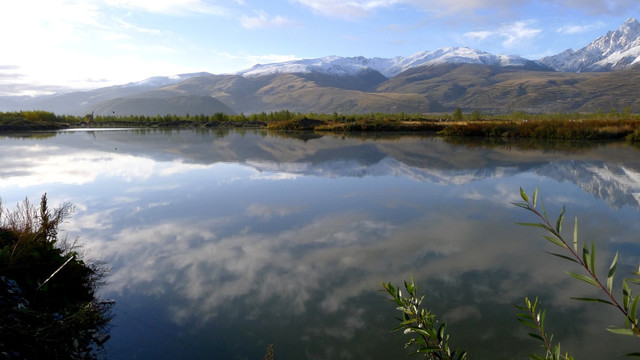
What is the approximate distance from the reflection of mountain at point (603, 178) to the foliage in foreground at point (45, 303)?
12.6 m

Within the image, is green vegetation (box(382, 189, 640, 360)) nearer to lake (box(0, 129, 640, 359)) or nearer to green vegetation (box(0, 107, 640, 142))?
lake (box(0, 129, 640, 359))

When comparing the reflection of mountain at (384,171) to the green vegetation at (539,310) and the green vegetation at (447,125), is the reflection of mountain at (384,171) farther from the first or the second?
the green vegetation at (447,125)

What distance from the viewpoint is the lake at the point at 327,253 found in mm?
4492

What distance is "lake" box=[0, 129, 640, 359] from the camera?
4.49 metres

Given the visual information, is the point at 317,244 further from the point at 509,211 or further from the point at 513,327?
the point at 509,211

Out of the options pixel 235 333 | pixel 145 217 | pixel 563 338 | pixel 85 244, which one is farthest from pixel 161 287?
pixel 563 338

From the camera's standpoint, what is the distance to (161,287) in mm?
5738

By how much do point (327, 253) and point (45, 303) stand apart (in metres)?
4.27

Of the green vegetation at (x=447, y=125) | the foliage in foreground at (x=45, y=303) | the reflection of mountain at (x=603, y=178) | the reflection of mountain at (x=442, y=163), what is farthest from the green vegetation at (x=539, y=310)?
the green vegetation at (x=447, y=125)

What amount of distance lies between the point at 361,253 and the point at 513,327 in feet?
9.71

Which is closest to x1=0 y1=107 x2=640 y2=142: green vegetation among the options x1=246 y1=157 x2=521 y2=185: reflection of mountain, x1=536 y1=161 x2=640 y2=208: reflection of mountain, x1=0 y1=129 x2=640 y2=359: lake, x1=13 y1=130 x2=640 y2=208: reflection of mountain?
x1=13 y1=130 x2=640 y2=208: reflection of mountain

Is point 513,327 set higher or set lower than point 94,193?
lower

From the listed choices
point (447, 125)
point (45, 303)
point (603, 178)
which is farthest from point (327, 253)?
point (447, 125)

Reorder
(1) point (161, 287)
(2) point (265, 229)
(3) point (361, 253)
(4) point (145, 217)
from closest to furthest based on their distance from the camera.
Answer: (1) point (161, 287) < (3) point (361, 253) < (2) point (265, 229) < (4) point (145, 217)
